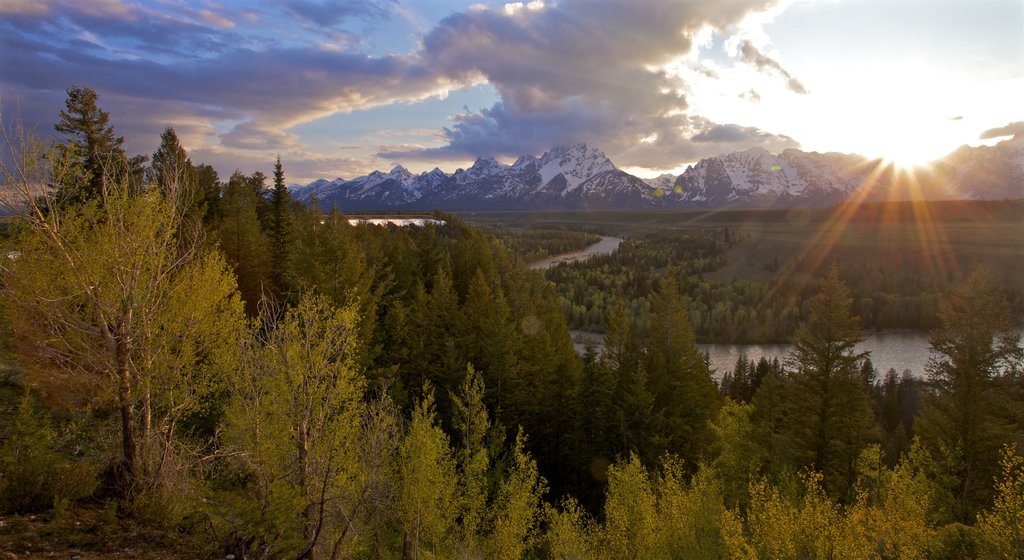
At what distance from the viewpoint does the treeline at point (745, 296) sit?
99938 mm

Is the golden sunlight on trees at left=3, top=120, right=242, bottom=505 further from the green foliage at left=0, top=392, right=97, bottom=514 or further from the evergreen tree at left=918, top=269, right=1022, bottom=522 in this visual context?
the evergreen tree at left=918, top=269, right=1022, bottom=522

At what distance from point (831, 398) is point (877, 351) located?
78.4 metres

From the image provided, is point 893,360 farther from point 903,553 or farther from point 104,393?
point 104,393

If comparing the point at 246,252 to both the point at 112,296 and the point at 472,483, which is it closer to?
the point at 472,483

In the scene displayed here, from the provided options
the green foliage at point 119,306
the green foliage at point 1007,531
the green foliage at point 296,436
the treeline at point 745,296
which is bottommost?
the treeline at point 745,296

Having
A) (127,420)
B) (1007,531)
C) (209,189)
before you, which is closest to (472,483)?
(127,420)

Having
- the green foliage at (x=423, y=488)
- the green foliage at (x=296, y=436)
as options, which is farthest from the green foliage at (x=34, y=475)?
the green foliage at (x=423, y=488)

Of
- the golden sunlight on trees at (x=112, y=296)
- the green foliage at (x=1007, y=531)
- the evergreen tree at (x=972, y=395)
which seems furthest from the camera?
the evergreen tree at (x=972, y=395)

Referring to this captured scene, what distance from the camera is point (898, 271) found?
149m

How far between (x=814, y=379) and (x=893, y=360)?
7232cm

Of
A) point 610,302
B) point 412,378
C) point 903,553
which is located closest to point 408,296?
point 412,378

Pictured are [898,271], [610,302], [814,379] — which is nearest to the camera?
[814,379]

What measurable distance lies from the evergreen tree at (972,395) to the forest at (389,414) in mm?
121

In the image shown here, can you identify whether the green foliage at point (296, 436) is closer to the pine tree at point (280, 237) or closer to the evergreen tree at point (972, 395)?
the pine tree at point (280, 237)
